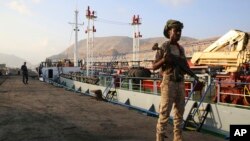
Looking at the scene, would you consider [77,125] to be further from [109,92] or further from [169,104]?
[109,92]

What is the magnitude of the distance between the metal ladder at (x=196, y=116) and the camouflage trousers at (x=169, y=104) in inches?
99.9

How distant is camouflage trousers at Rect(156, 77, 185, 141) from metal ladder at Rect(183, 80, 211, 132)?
254 centimetres

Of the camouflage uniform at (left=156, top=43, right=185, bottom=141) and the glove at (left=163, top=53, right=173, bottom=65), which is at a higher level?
the glove at (left=163, top=53, right=173, bottom=65)

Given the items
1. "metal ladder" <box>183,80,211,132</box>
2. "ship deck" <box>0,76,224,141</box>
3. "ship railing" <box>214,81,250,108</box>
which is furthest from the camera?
"ship railing" <box>214,81,250,108</box>

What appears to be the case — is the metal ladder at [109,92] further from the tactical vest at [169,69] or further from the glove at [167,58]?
the glove at [167,58]

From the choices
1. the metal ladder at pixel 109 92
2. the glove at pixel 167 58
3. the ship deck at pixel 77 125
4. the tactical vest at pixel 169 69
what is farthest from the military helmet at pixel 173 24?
the metal ladder at pixel 109 92

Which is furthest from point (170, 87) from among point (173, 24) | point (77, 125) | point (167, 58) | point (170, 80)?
point (77, 125)

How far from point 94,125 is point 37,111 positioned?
3164 millimetres

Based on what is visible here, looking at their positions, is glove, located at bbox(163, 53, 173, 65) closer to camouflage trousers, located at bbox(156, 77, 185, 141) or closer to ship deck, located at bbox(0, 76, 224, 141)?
camouflage trousers, located at bbox(156, 77, 185, 141)

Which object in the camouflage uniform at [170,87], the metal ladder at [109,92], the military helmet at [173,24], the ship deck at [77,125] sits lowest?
the ship deck at [77,125]

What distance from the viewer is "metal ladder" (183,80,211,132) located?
325 inches

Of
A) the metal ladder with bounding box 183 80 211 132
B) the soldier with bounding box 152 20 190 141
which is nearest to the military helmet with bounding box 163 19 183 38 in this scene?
the soldier with bounding box 152 20 190 141

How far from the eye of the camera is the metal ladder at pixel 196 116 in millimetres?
8266

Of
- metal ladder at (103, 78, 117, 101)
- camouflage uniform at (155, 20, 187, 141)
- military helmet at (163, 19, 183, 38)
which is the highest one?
military helmet at (163, 19, 183, 38)
